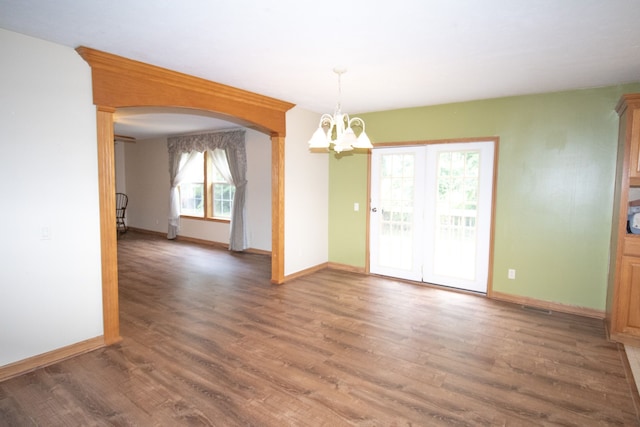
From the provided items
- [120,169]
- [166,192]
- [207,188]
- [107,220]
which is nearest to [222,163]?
[207,188]

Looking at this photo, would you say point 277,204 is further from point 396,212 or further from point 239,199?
point 239,199

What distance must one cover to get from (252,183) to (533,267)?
5.11 m

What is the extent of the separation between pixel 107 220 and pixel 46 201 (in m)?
0.46

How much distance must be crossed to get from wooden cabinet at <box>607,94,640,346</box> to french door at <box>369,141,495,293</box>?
1370 millimetres

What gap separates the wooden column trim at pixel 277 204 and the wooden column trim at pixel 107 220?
2.19m

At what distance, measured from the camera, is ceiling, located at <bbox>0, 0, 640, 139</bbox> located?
2152 mm

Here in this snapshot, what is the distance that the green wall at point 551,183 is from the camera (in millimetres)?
3816

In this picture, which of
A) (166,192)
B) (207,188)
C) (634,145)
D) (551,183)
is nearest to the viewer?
(634,145)

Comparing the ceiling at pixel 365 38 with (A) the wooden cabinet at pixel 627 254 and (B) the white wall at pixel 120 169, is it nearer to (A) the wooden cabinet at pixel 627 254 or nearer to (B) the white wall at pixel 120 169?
(A) the wooden cabinet at pixel 627 254

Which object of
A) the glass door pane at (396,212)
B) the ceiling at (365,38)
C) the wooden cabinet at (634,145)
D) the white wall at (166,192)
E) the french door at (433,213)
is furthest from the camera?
the white wall at (166,192)

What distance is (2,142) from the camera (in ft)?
8.23

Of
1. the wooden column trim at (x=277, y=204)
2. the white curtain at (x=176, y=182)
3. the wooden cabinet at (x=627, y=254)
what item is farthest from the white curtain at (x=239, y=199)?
the wooden cabinet at (x=627, y=254)

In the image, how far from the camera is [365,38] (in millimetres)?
2584

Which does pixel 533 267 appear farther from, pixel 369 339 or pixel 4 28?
pixel 4 28
